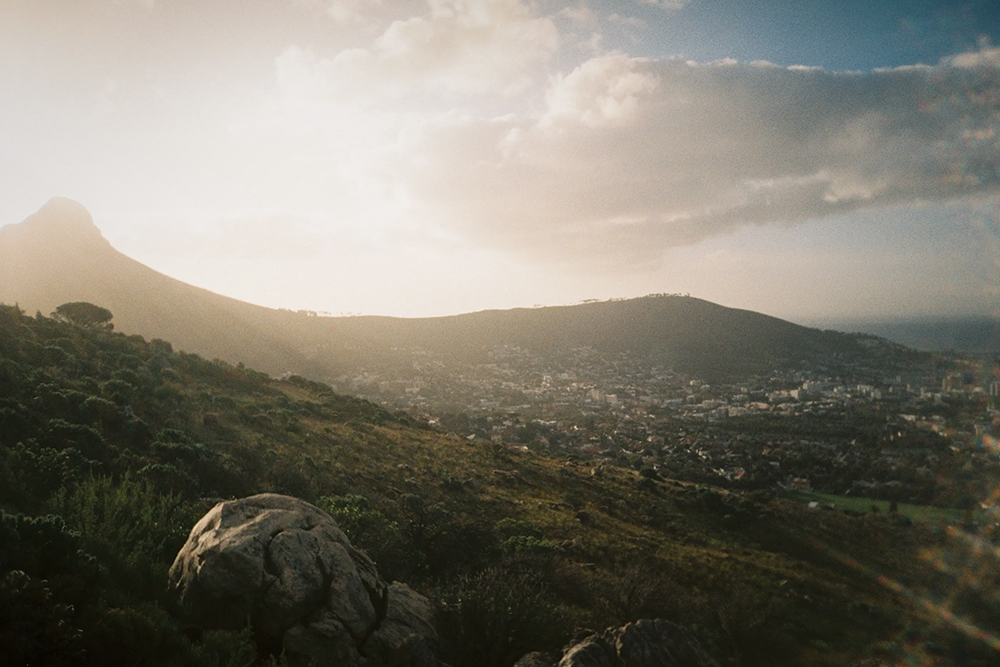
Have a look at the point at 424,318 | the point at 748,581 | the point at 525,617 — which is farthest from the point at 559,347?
the point at 525,617

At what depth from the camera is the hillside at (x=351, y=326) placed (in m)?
82.2

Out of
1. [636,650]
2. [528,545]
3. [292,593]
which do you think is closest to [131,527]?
[292,593]

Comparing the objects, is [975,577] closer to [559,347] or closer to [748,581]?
[748,581]

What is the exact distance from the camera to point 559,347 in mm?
144500

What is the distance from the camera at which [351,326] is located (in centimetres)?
12788

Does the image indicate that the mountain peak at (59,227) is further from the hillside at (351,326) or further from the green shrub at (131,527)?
the green shrub at (131,527)

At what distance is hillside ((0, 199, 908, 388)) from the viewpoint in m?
82.2

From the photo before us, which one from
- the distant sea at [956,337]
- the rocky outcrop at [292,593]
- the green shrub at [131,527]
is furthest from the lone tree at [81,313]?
the distant sea at [956,337]

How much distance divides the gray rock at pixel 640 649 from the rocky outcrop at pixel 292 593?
7.56 feet

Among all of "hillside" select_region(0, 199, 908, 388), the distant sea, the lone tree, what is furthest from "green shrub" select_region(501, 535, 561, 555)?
the distant sea

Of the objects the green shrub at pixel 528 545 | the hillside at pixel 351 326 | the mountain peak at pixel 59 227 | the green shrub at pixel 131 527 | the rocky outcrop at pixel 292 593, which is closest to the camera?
the rocky outcrop at pixel 292 593

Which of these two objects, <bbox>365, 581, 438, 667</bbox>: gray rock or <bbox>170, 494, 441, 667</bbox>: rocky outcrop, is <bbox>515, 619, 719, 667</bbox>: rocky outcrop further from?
<bbox>170, 494, 441, 667</bbox>: rocky outcrop

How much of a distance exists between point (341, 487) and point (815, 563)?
23.7 meters

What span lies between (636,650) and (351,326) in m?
128
